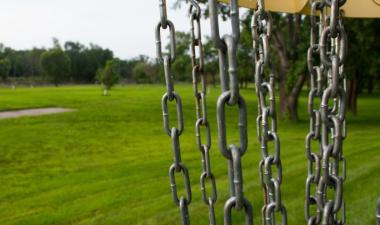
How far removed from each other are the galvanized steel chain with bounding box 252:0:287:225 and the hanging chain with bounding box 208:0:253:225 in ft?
1.26

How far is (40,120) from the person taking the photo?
2008 cm

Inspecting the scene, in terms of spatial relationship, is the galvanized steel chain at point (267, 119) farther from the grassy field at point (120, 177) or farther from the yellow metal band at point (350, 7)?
the grassy field at point (120, 177)

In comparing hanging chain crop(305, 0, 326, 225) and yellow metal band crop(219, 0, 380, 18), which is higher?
yellow metal band crop(219, 0, 380, 18)

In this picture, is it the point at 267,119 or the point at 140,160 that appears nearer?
the point at 267,119

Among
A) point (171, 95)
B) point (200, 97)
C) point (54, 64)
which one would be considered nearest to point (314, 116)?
point (200, 97)

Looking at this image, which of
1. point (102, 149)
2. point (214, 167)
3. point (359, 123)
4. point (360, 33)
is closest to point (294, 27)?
point (360, 33)

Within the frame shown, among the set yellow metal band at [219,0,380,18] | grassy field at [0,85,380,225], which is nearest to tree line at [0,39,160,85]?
grassy field at [0,85,380,225]

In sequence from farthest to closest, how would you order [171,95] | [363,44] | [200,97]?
[363,44], [200,97], [171,95]

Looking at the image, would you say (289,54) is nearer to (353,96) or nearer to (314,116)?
(353,96)

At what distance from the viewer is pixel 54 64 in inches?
3625

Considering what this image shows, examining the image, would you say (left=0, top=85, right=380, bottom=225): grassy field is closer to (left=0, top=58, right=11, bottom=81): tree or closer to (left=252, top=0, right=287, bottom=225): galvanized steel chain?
(left=252, top=0, right=287, bottom=225): galvanized steel chain

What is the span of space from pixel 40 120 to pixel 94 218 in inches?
586

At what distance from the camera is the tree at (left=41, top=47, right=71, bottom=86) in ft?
299

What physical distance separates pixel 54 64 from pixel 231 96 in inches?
3729
